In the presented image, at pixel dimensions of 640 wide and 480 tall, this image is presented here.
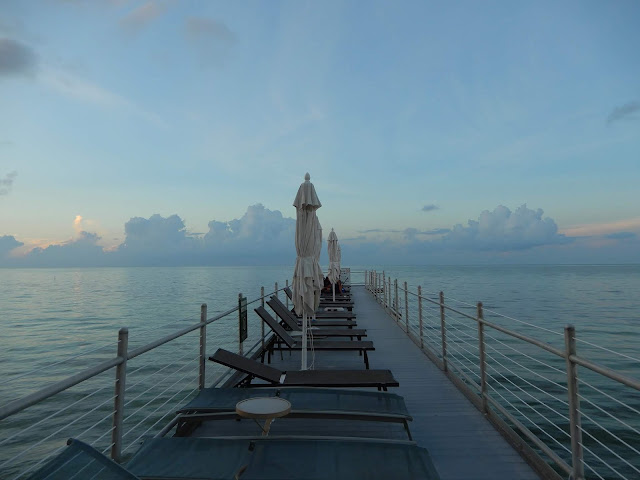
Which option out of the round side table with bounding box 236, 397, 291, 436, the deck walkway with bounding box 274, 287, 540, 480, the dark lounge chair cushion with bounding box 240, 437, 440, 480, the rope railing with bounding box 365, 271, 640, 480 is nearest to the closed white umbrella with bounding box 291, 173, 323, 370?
the deck walkway with bounding box 274, 287, 540, 480

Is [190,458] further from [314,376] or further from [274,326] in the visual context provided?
[274,326]

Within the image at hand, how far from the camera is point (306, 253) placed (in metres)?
4.93

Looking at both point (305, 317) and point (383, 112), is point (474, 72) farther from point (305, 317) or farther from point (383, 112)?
point (305, 317)

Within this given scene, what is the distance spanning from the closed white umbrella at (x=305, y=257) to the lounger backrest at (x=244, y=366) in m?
0.88

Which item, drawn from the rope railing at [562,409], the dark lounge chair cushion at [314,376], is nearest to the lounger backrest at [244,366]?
the dark lounge chair cushion at [314,376]

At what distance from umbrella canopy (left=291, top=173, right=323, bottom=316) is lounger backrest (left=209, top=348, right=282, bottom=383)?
1.01 meters

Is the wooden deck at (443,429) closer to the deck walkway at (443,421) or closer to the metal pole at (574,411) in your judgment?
the deck walkway at (443,421)

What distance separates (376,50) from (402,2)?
3217 mm

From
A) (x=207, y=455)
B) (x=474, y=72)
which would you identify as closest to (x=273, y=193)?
(x=474, y=72)

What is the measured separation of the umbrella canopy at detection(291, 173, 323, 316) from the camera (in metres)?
4.82

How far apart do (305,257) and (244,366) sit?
5.56ft

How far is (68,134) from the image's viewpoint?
13.4 m

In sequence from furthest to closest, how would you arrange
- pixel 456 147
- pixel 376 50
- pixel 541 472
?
1. pixel 456 147
2. pixel 376 50
3. pixel 541 472

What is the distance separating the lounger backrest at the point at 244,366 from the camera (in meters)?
3.70
